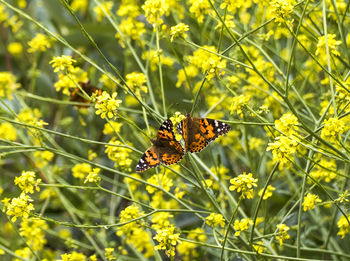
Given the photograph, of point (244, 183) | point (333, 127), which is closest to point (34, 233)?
point (244, 183)

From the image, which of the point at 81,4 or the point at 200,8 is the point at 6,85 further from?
the point at 200,8

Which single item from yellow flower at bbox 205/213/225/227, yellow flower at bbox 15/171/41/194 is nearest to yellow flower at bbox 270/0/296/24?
yellow flower at bbox 205/213/225/227

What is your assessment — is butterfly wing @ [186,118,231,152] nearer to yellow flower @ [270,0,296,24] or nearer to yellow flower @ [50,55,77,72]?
yellow flower @ [270,0,296,24]

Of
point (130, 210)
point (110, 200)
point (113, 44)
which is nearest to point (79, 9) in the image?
point (113, 44)

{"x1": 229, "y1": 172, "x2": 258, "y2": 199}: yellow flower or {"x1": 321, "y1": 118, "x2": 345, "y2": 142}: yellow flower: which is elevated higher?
{"x1": 321, "y1": 118, "x2": 345, "y2": 142}: yellow flower

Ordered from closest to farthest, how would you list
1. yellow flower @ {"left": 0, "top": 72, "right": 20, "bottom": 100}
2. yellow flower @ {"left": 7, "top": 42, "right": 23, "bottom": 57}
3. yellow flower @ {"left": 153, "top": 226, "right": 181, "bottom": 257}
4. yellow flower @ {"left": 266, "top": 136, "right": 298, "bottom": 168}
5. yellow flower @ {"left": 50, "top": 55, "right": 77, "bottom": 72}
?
yellow flower @ {"left": 266, "top": 136, "right": 298, "bottom": 168} → yellow flower @ {"left": 153, "top": 226, "right": 181, "bottom": 257} → yellow flower @ {"left": 50, "top": 55, "right": 77, "bottom": 72} → yellow flower @ {"left": 0, "top": 72, "right": 20, "bottom": 100} → yellow flower @ {"left": 7, "top": 42, "right": 23, "bottom": 57}

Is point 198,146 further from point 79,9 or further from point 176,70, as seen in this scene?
point 79,9
